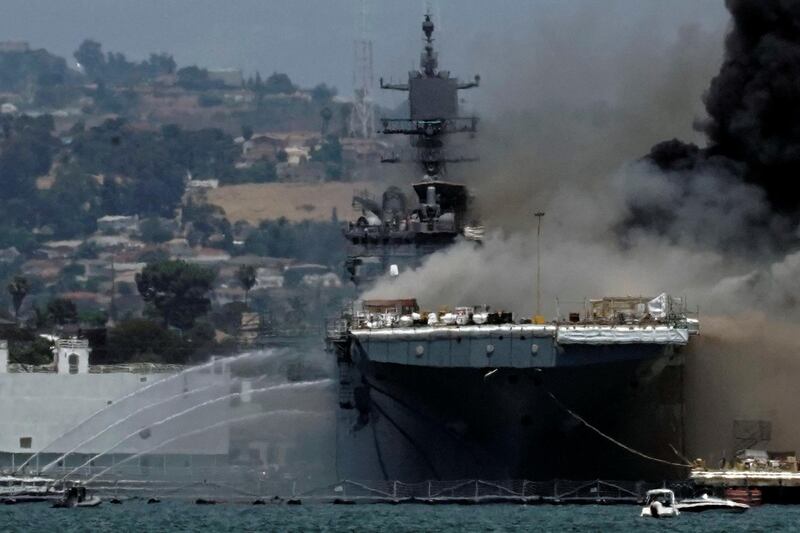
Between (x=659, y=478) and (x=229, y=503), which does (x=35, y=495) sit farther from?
(x=659, y=478)

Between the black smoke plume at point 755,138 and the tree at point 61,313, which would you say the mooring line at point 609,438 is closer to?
the black smoke plume at point 755,138

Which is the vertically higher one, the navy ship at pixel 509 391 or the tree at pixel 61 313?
the tree at pixel 61 313

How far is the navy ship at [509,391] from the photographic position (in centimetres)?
7269

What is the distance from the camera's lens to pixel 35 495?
82.7 meters

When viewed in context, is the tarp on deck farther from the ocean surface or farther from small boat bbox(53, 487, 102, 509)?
small boat bbox(53, 487, 102, 509)

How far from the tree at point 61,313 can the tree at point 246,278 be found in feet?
70.9

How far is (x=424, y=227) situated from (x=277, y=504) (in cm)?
1283

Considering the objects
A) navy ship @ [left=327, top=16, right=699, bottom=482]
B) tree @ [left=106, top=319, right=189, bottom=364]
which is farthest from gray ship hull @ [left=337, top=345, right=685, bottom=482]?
tree @ [left=106, top=319, right=189, bottom=364]

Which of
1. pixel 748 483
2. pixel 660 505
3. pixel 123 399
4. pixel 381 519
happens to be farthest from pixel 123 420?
pixel 660 505

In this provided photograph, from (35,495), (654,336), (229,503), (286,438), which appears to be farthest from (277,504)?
(286,438)

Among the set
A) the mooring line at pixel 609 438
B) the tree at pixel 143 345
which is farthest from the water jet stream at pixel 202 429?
the tree at pixel 143 345

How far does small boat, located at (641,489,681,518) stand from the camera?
70.9m

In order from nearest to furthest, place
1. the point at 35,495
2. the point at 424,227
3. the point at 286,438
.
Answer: the point at 35,495 < the point at 424,227 < the point at 286,438

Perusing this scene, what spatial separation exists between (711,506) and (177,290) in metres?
104
